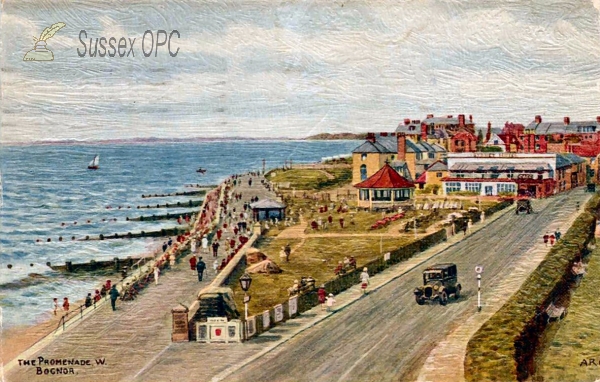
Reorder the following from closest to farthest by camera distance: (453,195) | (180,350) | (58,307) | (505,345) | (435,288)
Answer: (505,345)
(180,350)
(435,288)
(58,307)
(453,195)

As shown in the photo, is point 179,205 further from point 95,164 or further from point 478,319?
point 478,319

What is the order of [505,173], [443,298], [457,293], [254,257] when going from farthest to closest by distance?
1. [505,173]
2. [254,257]
3. [457,293]
4. [443,298]

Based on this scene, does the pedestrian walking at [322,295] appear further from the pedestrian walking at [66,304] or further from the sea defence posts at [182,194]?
the pedestrian walking at [66,304]

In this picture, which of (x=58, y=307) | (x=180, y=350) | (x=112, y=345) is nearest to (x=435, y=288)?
(x=180, y=350)

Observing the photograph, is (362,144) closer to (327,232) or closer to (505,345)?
(327,232)

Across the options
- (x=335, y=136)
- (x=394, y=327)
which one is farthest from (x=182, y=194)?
(x=394, y=327)

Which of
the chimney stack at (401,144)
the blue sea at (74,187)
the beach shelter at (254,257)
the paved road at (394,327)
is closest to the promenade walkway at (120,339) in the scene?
the beach shelter at (254,257)
